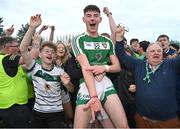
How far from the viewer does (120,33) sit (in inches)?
206

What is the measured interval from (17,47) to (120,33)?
191cm

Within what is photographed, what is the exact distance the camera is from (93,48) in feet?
16.2

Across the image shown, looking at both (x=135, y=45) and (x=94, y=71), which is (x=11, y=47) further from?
(x=135, y=45)

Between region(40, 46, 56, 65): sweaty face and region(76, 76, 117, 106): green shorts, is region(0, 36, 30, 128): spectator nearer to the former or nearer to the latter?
region(40, 46, 56, 65): sweaty face

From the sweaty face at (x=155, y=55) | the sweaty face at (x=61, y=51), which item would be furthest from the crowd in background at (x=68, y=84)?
the sweaty face at (x=61, y=51)

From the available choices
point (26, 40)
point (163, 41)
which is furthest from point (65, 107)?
point (163, 41)

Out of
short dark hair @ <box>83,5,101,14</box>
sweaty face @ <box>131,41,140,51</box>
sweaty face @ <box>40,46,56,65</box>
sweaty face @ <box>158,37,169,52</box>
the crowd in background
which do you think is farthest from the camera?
sweaty face @ <box>131,41,140,51</box>

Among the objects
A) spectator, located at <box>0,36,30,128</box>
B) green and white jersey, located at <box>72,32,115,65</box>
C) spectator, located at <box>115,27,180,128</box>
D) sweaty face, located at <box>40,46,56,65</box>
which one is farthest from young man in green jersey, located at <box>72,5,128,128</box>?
spectator, located at <box>0,36,30,128</box>

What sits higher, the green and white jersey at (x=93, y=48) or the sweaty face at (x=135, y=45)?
the green and white jersey at (x=93, y=48)

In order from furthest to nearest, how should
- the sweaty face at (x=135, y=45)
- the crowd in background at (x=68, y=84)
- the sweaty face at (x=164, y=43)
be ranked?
1. the sweaty face at (x=135, y=45)
2. the sweaty face at (x=164, y=43)
3. the crowd in background at (x=68, y=84)

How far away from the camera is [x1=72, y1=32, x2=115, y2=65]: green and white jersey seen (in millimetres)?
4887

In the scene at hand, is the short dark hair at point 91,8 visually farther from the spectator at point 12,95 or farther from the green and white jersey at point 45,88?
the spectator at point 12,95

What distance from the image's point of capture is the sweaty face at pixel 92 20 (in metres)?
4.99

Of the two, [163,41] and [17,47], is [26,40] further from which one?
[163,41]
